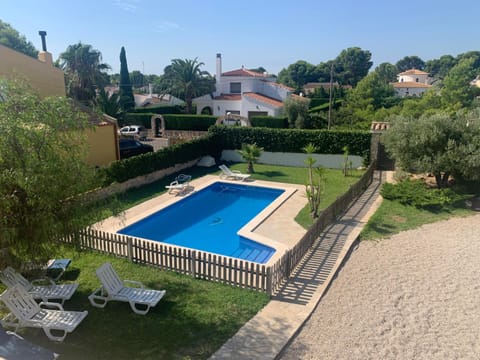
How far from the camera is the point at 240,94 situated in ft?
152

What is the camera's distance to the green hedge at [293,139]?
939 inches

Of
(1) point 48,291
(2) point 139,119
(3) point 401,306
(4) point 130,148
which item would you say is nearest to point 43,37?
(4) point 130,148

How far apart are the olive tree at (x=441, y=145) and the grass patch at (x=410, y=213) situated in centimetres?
105

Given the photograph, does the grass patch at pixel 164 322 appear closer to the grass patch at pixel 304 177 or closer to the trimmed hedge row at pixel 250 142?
the grass patch at pixel 304 177

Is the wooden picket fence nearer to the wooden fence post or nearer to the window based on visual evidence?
the wooden fence post

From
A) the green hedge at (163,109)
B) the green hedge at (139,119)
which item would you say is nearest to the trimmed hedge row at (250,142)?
the green hedge at (139,119)

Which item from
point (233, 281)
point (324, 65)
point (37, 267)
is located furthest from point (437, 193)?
point (324, 65)

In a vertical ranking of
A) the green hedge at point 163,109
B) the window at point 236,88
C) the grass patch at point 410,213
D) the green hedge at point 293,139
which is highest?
the window at point 236,88

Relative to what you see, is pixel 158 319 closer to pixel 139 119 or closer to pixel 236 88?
pixel 139 119

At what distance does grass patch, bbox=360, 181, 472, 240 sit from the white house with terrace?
28.1m

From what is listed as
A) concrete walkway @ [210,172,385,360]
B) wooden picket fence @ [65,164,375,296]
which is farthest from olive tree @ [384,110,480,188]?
wooden picket fence @ [65,164,375,296]

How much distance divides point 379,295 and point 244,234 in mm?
5853

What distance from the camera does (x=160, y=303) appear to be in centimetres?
842

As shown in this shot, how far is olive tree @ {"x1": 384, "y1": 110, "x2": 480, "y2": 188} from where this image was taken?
15.8m
